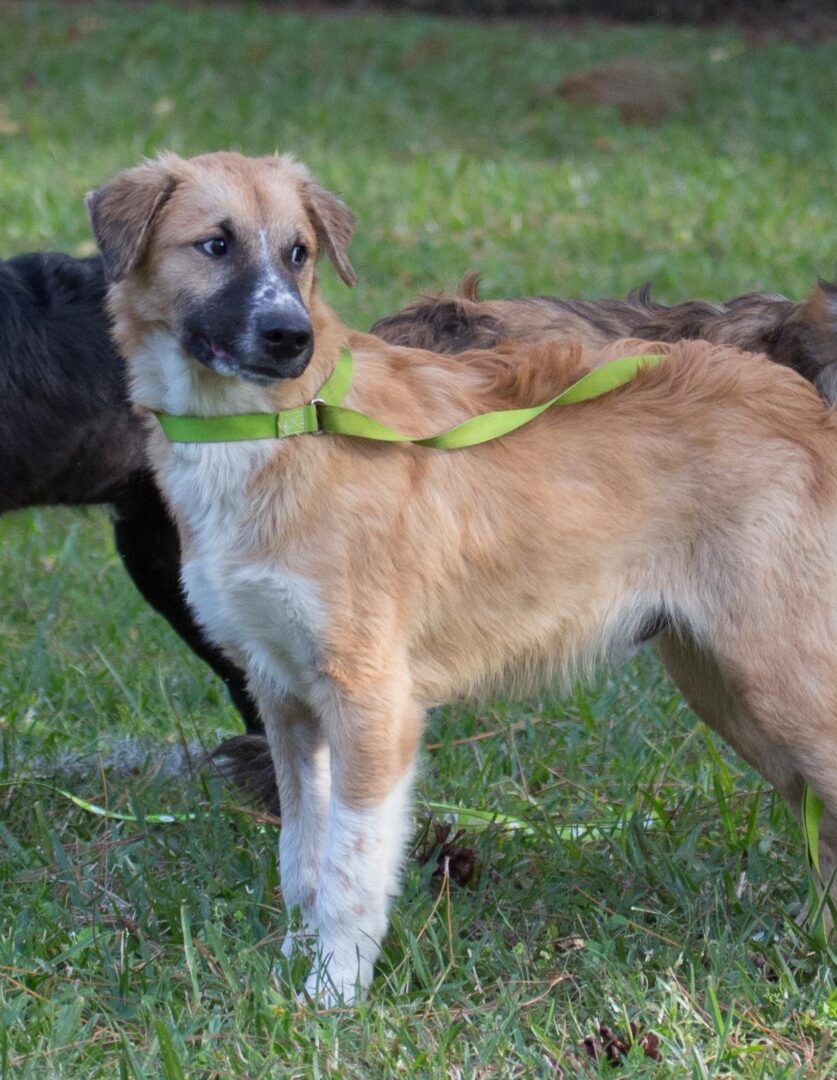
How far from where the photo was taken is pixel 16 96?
1234cm

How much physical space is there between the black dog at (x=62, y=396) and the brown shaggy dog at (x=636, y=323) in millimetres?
829

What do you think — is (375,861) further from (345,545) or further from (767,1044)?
(767,1044)

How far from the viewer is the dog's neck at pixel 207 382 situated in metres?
3.21

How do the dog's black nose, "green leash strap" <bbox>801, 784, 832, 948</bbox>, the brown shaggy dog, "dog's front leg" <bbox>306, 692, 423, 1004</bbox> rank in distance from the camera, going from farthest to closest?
the brown shaggy dog
"green leash strap" <bbox>801, 784, 832, 948</bbox>
"dog's front leg" <bbox>306, 692, 423, 1004</bbox>
the dog's black nose

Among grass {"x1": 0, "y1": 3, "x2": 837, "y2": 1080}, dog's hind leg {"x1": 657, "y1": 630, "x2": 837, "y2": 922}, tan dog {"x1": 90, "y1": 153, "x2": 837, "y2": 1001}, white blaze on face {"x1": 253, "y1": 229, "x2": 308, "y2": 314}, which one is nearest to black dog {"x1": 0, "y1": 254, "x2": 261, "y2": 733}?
grass {"x1": 0, "y1": 3, "x2": 837, "y2": 1080}

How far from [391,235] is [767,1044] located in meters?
7.00

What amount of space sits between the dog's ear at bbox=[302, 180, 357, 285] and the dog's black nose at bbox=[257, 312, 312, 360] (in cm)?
37

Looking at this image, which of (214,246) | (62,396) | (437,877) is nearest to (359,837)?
(437,877)

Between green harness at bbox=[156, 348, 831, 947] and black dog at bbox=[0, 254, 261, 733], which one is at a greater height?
green harness at bbox=[156, 348, 831, 947]

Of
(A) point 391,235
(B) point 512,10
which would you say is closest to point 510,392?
(A) point 391,235

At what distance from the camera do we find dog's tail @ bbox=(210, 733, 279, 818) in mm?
4113

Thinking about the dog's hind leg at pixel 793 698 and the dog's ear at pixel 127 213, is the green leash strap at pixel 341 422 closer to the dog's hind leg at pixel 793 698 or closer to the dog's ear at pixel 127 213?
the dog's ear at pixel 127 213

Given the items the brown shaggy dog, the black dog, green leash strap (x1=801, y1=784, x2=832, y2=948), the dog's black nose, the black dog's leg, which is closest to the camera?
the dog's black nose

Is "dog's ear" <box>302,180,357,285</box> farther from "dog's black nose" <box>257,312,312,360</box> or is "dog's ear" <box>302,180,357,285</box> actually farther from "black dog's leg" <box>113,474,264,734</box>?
"black dog's leg" <box>113,474,264,734</box>
